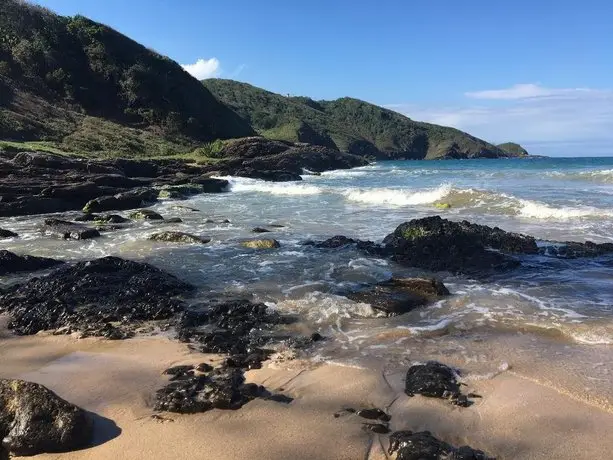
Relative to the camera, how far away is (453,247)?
37.3ft

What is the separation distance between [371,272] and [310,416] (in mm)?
5977

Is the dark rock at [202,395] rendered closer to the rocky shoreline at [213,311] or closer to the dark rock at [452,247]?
the rocky shoreline at [213,311]

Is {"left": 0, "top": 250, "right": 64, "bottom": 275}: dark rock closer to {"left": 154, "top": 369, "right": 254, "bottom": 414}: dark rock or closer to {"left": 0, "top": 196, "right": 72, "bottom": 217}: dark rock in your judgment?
{"left": 154, "top": 369, "right": 254, "bottom": 414}: dark rock

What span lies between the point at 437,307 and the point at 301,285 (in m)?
2.57

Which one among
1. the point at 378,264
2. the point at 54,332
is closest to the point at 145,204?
the point at 378,264

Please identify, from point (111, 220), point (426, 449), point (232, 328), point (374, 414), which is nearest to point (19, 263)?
point (232, 328)

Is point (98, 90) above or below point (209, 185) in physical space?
above

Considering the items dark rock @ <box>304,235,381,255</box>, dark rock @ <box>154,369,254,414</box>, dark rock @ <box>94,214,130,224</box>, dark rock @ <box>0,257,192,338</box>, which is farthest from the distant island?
dark rock @ <box>154,369,254,414</box>

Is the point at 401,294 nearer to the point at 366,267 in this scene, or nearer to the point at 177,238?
the point at 366,267

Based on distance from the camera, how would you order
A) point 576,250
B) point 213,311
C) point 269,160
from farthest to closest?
point 269,160 < point 576,250 < point 213,311

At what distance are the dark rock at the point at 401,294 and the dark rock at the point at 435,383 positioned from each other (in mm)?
2135

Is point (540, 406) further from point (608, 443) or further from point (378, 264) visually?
point (378, 264)

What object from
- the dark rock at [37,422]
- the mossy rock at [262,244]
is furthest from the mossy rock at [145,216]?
the dark rock at [37,422]

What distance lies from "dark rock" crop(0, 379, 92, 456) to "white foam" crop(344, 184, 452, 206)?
21705mm
